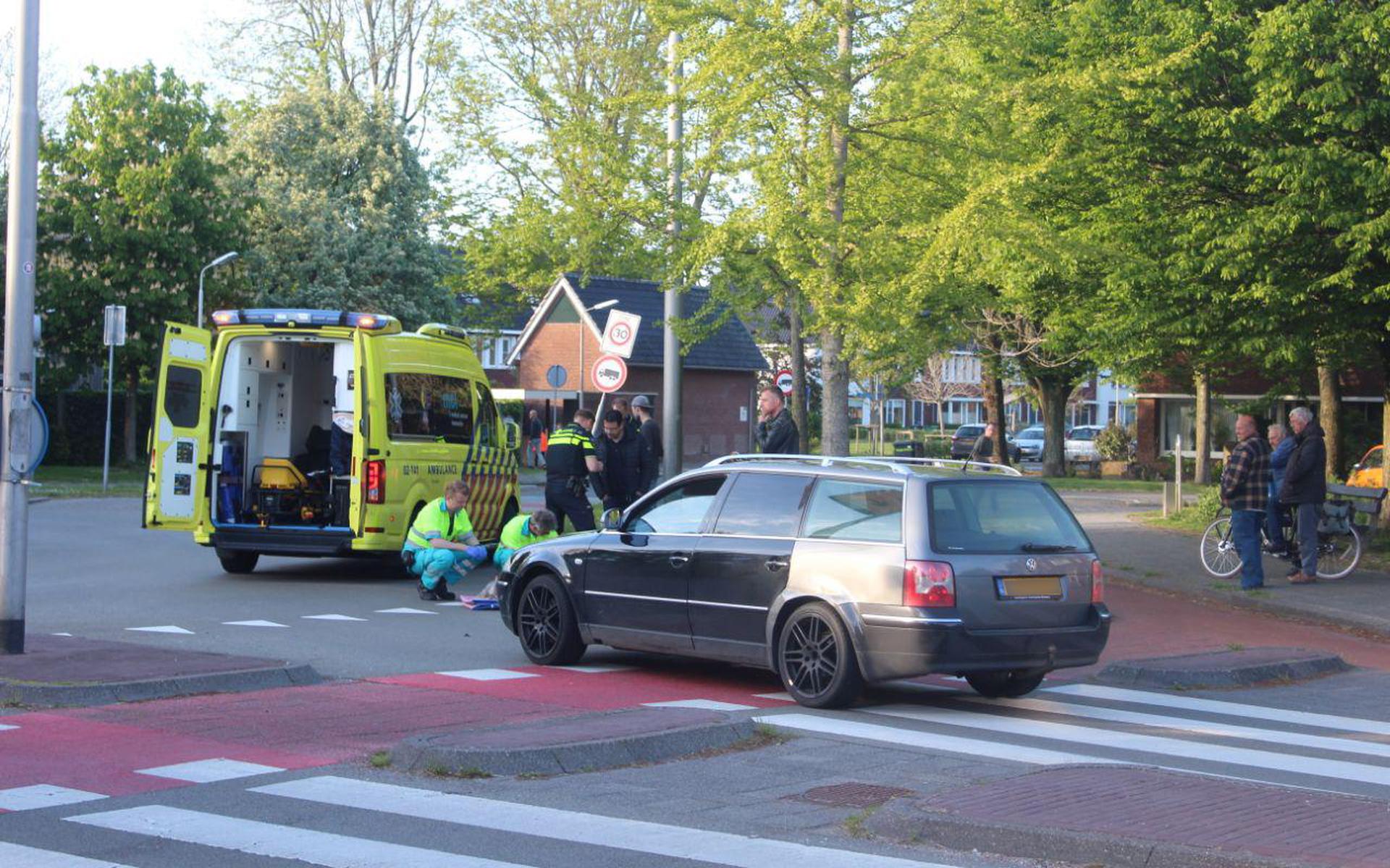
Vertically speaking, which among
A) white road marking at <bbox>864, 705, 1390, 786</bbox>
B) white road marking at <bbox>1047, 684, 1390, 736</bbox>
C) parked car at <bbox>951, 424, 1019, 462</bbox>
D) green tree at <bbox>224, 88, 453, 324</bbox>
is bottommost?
white road marking at <bbox>1047, 684, 1390, 736</bbox>

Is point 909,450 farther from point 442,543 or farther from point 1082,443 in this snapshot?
point 442,543

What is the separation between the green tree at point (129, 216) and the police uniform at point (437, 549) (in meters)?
28.5

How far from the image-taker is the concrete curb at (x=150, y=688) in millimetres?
9266

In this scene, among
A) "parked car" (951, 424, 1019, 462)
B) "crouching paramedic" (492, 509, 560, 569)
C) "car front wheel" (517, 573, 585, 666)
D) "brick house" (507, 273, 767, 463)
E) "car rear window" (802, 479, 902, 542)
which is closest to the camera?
"car rear window" (802, 479, 902, 542)

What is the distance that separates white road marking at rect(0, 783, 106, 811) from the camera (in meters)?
6.64

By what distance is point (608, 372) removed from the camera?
21.6 m

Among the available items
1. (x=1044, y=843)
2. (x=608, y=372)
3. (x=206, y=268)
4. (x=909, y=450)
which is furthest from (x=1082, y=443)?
(x=1044, y=843)

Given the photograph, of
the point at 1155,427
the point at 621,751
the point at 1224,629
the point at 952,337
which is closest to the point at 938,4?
the point at 1224,629

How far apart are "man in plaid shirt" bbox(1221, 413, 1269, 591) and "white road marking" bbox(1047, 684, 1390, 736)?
6.41 m

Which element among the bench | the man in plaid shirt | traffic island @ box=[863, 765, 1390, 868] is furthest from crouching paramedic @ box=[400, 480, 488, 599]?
the bench

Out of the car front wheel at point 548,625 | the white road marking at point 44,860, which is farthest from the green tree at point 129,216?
the white road marking at point 44,860

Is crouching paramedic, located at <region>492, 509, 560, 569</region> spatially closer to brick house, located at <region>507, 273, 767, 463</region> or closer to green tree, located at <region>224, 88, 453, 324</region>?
green tree, located at <region>224, 88, 453, 324</region>

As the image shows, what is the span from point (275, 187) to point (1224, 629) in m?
35.9

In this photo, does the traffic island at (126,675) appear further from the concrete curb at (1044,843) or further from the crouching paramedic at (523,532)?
the concrete curb at (1044,843)
